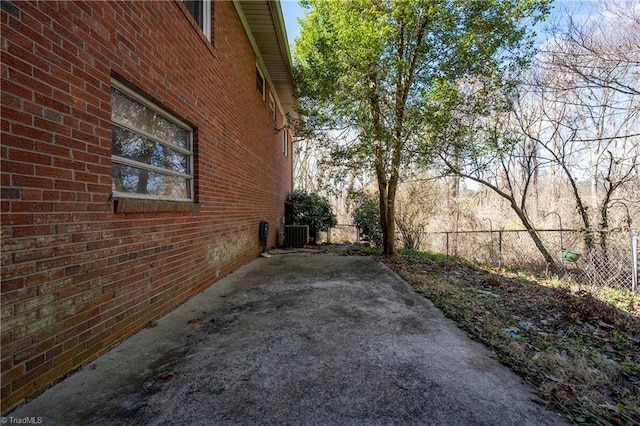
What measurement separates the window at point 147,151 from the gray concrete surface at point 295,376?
4.55ft

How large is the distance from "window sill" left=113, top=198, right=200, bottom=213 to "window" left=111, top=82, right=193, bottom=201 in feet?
0.39

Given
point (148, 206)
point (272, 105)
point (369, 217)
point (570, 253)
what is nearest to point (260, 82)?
point (272, 105)

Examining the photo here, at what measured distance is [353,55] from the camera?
606 cm

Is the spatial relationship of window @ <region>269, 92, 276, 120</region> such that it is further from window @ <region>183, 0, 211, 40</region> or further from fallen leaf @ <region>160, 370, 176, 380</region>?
fallen leaf @ <region>160, 370, 176, 380</region>

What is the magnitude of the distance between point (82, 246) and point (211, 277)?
2482 millimetres

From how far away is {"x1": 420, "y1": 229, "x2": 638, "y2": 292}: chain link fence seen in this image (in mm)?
5570

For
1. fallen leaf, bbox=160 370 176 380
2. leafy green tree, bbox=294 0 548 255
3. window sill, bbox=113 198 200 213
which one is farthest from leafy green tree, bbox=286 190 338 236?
fallen leaf, bbox=160 370 176 380

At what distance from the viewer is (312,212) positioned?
11695 mm

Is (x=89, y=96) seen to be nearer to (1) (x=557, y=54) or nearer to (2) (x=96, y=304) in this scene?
(2) (x=96, y=304)

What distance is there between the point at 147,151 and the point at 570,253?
868 cm

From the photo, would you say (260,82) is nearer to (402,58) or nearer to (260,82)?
(260,82)

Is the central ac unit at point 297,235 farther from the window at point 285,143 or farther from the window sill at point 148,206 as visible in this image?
the window sill at point 148,206

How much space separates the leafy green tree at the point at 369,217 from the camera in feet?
35.9

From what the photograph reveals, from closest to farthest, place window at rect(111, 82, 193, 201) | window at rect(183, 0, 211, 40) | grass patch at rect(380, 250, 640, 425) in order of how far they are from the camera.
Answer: grass patch at rect(380, 250, 640, 425) → window at rect(111, 82, 193, 201) → window at rect(183, 0, 211, 40)
